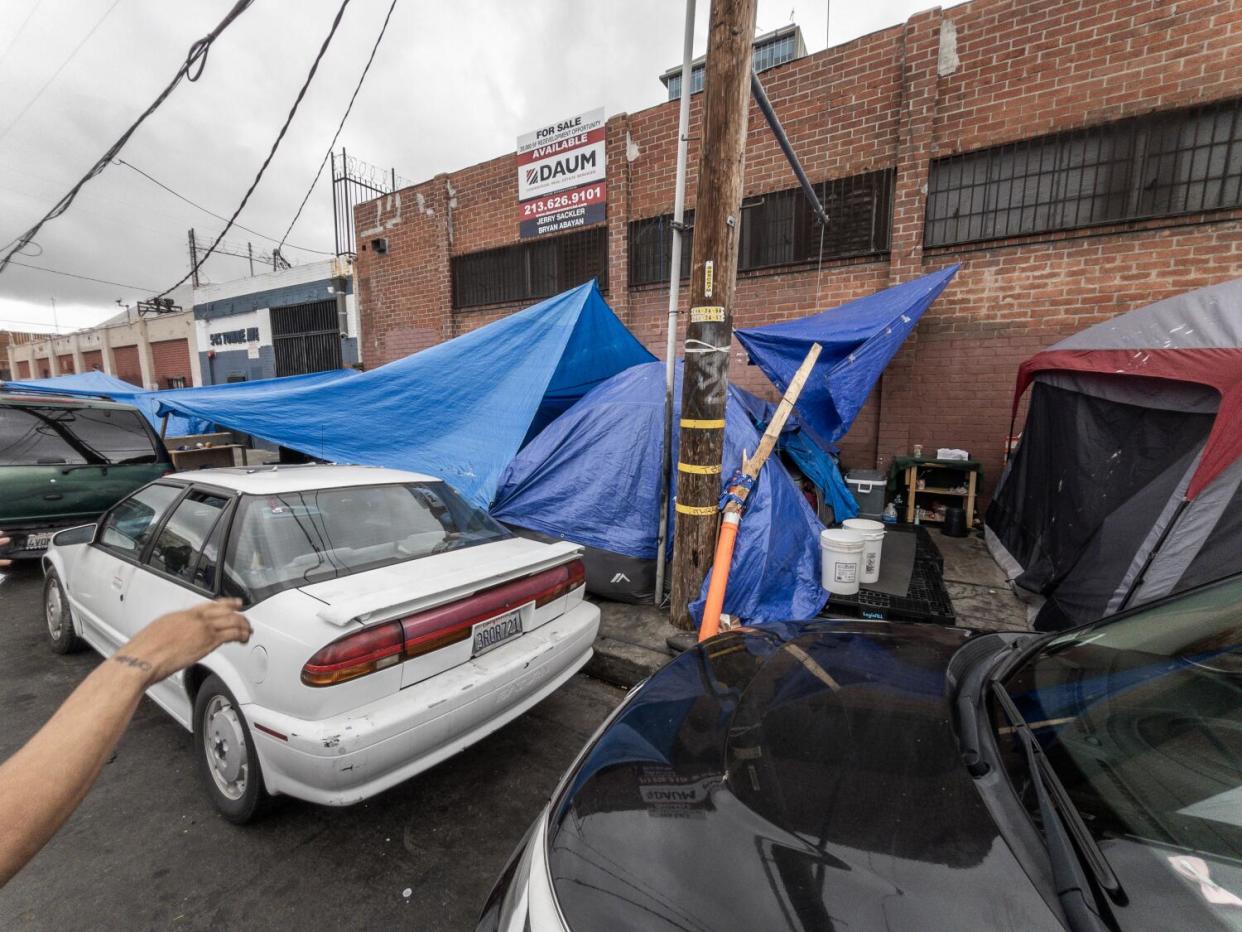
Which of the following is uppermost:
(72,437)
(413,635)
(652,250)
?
(652,250)

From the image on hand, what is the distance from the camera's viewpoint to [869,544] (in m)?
4.33

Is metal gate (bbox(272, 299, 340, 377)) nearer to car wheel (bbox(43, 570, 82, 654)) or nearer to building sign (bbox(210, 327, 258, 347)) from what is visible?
building sign (bbox(210, 327, 258, 347))

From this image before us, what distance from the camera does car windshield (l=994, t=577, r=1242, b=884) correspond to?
110cm

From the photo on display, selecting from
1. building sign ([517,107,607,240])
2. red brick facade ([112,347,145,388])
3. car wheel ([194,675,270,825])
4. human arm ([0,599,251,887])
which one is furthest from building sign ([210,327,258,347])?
human arm ([0,599,251,887])

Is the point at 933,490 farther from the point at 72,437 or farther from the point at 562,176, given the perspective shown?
the point at 72,437

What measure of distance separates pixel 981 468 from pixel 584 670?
5115 mm

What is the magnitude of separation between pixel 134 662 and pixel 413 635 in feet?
4.29

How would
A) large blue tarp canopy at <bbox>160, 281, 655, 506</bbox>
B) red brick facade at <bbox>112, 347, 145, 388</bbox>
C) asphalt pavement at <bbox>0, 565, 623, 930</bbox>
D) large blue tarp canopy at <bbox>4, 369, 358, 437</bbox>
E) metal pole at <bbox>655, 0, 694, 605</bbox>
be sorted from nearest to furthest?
1. asphalt pavement at <bbox>0, 565, 623, 930</bbox>
2. metal pole at <bbox>655, 0, 694, 605</bbox>
3. large blue tarp canopy at <bbox>160, 281, 655, 506</bbox>
4. large blue tarp canopy at <bbox>4, 369, 358, 437</bbox>
5. red brick facade at <bbox>112, 347, 145, 388</bbox>

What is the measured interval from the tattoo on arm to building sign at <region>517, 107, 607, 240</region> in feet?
28.2

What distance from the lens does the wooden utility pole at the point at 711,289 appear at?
11.3 ft

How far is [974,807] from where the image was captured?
48.6 inches

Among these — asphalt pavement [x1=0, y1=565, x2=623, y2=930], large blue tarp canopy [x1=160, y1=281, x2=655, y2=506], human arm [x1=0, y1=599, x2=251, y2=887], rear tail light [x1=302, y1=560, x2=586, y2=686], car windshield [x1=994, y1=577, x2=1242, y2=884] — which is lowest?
asphalt pavement [x1=0, y1=565, x2=623, y2=930]

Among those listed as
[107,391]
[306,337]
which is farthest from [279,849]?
[306,337]

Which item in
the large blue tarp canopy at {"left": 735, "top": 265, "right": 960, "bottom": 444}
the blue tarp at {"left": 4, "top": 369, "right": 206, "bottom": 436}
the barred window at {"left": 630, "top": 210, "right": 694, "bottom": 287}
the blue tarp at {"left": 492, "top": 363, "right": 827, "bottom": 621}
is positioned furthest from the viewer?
the barred window at {"left": 630, "top": 210, "right": 694, "bottom": 287}
